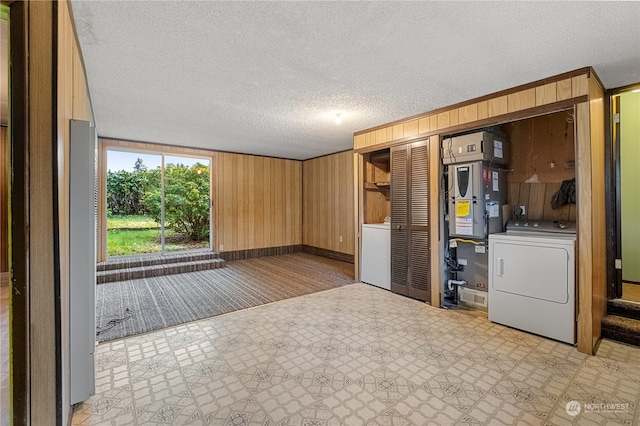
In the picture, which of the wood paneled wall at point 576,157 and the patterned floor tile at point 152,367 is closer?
the patterned floor tile at point 152,367

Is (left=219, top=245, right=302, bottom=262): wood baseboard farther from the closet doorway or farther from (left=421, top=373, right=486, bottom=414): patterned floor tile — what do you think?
the closet doorway

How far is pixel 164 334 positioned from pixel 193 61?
2.54 meters

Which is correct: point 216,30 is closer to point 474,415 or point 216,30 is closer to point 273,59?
point 273,59

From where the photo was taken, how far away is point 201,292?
4184 millimetres

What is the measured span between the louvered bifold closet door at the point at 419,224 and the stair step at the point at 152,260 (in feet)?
13.4

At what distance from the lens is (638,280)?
372 cm

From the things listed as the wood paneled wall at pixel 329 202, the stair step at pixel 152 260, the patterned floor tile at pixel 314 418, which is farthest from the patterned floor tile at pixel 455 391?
the stair step at pixel 152 260

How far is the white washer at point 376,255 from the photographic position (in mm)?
4316

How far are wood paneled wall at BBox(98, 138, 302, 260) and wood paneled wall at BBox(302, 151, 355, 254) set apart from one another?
0.33 metres

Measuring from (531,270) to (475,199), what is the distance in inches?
36.0

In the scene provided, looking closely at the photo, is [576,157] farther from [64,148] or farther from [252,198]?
[252,198]

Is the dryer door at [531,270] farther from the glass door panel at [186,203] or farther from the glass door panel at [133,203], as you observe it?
the glass door panel at [133,203]

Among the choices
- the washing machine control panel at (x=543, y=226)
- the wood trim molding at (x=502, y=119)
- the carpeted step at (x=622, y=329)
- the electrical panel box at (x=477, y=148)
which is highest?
the wood trim molding at (x=502, y=119)

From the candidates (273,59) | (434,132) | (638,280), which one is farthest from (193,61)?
(638,280)
